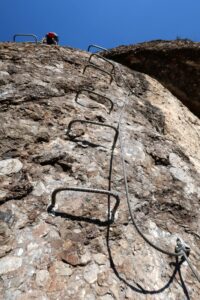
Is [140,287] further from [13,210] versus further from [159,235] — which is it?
[13,210]

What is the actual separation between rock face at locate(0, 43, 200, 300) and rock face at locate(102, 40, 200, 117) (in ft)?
6.73

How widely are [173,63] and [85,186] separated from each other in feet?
16.6

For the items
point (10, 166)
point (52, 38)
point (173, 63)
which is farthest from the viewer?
point (52, 38)

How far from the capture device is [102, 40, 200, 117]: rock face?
7215 mm

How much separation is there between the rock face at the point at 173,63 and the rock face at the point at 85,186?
2052mm

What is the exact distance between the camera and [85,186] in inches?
126

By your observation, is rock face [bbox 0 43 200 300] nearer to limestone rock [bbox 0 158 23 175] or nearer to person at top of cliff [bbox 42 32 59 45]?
limestone rock [bbox 0 158 23 175]

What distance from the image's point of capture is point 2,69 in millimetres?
4660

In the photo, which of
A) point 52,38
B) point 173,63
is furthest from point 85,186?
point 52,38

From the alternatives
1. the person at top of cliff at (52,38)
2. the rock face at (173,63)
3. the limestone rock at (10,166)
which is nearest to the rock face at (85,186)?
the limestone rock at (10,166)

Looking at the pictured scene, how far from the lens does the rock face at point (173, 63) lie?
7.21 meters

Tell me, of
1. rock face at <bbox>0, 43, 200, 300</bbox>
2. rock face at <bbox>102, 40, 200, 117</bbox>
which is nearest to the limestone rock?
rock face at <bbox>0, 43, 200, 300</bbox>

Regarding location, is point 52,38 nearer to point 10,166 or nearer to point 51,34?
point 51,34

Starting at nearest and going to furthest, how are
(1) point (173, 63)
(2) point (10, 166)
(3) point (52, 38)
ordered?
(2) point (10, 166) → (1) point (173, 63) → (3) point (52, 38)
